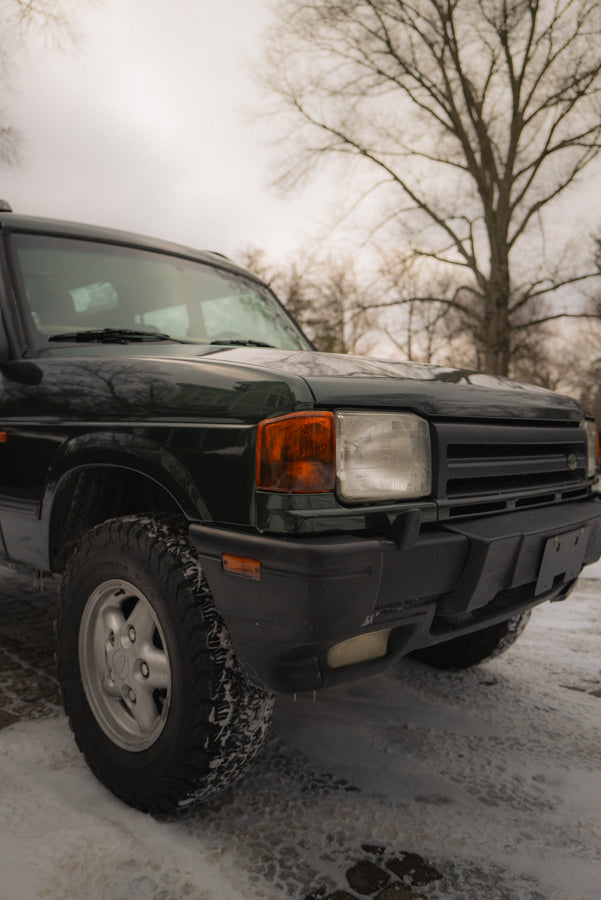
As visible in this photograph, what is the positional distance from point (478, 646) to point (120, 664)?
179 cm

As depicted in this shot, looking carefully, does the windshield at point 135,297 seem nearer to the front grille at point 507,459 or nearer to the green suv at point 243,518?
the green suv at point 243,518

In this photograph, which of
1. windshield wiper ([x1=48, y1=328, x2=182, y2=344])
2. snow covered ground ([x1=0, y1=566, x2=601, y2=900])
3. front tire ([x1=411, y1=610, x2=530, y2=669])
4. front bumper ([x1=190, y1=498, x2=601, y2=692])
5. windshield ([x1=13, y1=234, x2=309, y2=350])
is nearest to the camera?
front bumper ([x1=190, y1=498, x2=601, y2=692])

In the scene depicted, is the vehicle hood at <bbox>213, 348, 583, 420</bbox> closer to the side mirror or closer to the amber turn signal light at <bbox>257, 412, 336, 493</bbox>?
the amber turn signal light at <bbox>257, 412, 336, 493</bbox>

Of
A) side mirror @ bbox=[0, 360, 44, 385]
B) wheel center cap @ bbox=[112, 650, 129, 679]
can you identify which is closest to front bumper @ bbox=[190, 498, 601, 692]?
wheel center cap @ bbox=[112, 650, 129, 679]

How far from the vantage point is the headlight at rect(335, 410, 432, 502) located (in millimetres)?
1854

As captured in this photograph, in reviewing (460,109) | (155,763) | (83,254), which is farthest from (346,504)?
(460,109)

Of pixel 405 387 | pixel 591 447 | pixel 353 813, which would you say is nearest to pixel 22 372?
pixel 405 387

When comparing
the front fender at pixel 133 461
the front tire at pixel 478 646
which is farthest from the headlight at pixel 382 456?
the front tire at pixel 478 646

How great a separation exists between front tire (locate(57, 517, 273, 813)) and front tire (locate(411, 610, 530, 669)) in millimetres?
1486

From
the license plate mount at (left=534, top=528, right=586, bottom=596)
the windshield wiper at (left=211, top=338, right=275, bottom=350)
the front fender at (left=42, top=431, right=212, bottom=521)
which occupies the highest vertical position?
the windshield wiper at (left=211, top=338, right=275, bottom=350)

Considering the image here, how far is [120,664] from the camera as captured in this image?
7.31ft

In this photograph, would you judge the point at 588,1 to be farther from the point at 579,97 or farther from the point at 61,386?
the point at 61,386

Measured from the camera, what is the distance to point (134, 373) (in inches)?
87.3

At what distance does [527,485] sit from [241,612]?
118 cm
